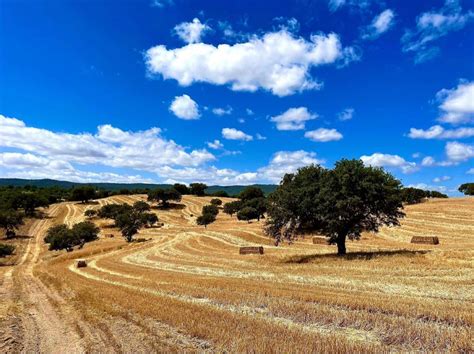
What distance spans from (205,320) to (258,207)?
100842 mm

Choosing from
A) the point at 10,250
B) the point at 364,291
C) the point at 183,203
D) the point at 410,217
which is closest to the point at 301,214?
the point at 364,291

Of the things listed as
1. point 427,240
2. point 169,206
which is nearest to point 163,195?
point 169,206

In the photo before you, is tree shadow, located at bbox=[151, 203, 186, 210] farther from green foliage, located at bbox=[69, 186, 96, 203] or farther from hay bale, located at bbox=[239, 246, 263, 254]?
hay bale, located at bbox=[239, 246, 263, 254]

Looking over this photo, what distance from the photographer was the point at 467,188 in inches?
6191

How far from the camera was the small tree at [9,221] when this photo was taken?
10569cm

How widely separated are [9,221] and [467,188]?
6389 inches

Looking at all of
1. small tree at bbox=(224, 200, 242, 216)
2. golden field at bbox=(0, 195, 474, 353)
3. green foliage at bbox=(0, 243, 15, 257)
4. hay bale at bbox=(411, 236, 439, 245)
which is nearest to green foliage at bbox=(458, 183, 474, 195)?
small tree at bbox=(224, 200, 242, 216)

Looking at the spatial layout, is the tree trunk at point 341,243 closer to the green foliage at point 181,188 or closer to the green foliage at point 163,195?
the green foliage at point 163,195

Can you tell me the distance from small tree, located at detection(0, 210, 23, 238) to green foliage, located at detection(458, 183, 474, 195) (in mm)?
156139

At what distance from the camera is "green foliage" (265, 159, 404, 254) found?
37500 millimetres

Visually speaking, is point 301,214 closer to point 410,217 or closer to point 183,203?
point 410,217

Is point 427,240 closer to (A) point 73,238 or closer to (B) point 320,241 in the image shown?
(B) point 320,241

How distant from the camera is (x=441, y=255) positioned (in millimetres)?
33031

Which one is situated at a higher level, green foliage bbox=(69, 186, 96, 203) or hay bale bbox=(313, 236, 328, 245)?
green foliage bbox=(69, 186, 96, 203)
